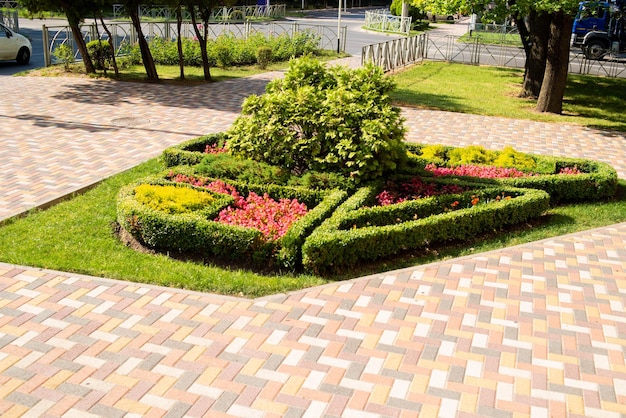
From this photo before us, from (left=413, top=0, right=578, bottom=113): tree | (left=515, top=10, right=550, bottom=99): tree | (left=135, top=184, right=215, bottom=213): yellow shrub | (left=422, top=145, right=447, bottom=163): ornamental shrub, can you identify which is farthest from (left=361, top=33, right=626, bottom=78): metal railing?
(left=135, top=184, right=215, bottom=213): yellow shrub

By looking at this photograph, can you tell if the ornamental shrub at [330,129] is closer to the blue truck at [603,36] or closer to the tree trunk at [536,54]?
the tree trunk at [536,54]

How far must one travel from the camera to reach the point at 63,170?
9.87 m

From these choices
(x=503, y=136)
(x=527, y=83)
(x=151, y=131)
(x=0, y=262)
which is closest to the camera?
(x=0, y=262)

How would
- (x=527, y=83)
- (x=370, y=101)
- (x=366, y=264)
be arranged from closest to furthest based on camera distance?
(x=366, y=264) → (x=370, y=101) → (x=527, y=83)

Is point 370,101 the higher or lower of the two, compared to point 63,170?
higher

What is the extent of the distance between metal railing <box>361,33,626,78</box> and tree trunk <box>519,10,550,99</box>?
4913mm

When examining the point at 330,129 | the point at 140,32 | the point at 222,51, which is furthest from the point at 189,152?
the point at 222,51

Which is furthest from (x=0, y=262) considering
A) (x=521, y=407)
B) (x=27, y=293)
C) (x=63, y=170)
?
(x=521, y=407)

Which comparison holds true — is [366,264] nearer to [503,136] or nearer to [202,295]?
[202,295]

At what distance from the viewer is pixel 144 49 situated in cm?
1847

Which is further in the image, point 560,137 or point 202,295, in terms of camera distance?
point 560,137

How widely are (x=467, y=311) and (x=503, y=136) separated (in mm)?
8315

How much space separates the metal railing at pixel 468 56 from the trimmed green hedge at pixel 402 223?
1352 centimetres

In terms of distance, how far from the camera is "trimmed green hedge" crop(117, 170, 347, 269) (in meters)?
6.88
